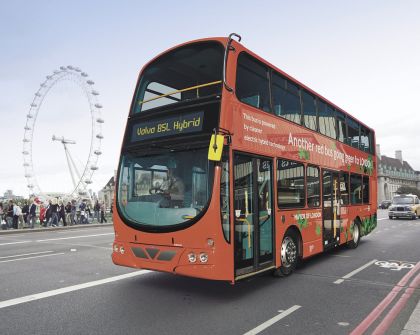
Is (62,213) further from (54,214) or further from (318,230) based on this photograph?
(318,230)

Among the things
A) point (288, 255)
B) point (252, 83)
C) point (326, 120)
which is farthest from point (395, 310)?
point (326, 120)

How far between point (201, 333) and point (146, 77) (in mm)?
4762

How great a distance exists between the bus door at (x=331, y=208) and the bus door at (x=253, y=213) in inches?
114

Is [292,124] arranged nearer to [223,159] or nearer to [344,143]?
[223,159]

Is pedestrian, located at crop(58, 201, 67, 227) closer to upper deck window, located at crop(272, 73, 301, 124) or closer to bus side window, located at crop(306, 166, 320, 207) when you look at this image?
bus side window, located at crop(306, 166, 320, 207)

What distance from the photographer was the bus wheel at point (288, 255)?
287 inches

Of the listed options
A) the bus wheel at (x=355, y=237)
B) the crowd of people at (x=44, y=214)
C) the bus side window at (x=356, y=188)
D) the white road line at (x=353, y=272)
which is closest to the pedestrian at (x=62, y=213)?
the crowd of people at (x=44, y=214)

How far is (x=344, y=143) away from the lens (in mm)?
11172

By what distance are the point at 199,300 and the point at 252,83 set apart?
3.82m

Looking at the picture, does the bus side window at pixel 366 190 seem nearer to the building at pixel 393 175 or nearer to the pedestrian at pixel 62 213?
the pedestrian at pixel 62 213

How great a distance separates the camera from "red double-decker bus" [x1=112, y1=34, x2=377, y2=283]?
5609 millimetres

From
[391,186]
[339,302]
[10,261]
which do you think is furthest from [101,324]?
[391,186]

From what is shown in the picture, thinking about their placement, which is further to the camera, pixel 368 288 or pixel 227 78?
pixel 368 288

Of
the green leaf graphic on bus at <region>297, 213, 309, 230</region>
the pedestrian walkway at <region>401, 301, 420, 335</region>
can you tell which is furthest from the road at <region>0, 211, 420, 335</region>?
the green leaf graphic on bus at <region>297, 213, 309, 230</region>
